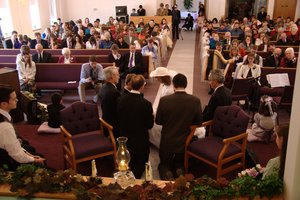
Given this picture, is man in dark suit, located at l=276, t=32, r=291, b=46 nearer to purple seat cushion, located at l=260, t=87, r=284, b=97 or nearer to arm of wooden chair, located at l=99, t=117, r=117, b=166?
purple seat cushion, located at l=260, t=87, r=284, b=97

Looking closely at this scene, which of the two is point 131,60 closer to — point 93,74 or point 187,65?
point 93,74

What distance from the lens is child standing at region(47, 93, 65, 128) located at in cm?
564

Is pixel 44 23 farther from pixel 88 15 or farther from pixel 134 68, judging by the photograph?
pixel 134 68

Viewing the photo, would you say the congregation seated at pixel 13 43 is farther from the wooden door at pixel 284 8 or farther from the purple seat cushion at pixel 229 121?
the wooden door at pixel 284 8

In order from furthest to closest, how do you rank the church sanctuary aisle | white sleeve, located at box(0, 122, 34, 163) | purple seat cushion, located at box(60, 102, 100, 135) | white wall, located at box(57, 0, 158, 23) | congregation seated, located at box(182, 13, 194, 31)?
congregation seated, located at box(182, 13, 194, 31)
white wall, located at box(57, 0, 158, 23)
the church sanctuary aisle
purple seat cushion, located at box(60, 102, 100, 135)
white sleeve, located at box(0, 122, 34, 163)

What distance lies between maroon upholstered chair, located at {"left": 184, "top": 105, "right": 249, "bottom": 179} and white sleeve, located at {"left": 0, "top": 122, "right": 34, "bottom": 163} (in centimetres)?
206

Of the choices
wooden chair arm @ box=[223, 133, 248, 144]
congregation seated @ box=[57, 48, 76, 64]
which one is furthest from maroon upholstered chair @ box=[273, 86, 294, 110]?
congregation seated @ box=[57, 48, 76, 64]

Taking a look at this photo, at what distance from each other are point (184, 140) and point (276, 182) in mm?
1934

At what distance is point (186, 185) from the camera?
8.71 ft

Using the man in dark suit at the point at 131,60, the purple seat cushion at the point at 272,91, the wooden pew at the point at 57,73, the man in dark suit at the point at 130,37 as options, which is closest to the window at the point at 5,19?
the man in dark suit at the point at 130,37

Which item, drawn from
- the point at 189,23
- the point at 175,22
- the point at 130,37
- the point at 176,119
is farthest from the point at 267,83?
the point at 189,23

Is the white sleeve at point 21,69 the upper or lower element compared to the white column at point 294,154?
lower

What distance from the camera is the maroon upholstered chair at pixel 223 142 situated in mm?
4207

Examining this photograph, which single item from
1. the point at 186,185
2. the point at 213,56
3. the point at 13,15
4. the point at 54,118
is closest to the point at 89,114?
the point at 54,118
